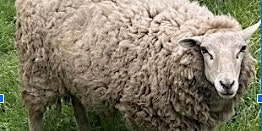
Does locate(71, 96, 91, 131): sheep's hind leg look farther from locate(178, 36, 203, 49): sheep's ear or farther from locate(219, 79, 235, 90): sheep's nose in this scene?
locate(219, 79, 235, 90): sheep's nose

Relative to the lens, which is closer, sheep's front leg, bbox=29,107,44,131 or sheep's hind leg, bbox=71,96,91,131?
sheep's front leg, bbox=29,107,44,131

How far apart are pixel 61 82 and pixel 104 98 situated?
21.2 inches

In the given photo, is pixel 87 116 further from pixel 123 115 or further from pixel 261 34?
pixel 261 34

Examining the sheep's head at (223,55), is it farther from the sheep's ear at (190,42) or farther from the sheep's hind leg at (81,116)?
the sheep's hind leg at (81,116)

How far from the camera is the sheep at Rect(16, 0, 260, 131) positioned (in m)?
4.54

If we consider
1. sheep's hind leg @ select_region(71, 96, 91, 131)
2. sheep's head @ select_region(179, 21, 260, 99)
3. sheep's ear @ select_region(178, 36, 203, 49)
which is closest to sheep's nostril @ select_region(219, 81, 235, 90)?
sheep's head @ select_region(179, 21, 260, 99)

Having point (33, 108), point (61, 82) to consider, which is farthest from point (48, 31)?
point (33, 108)

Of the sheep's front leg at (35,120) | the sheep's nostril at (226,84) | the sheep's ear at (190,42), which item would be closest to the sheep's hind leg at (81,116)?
the sheep's front leg at (35,120)

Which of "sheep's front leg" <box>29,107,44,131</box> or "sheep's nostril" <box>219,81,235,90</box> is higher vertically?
"sheep's nostril" <box>219,81,235,90</box>

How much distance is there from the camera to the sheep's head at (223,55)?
4.30 metres

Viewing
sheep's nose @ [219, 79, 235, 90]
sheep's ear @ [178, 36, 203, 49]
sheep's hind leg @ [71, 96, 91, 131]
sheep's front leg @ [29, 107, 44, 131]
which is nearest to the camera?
sheep's nose @ [219, 79, 235, 90]

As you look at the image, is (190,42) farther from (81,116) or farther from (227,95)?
(81,116)

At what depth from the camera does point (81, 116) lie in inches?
239

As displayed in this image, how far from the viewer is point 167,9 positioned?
4.96 meters
